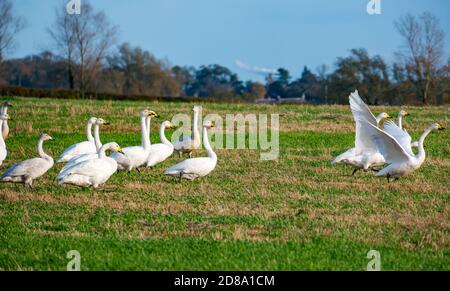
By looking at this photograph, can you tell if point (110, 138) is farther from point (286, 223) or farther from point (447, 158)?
point (286, 223)

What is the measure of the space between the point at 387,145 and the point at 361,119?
0.73 meters

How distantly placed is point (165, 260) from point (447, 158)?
510 inches

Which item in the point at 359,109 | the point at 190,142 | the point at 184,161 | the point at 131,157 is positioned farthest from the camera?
the point at 190,142

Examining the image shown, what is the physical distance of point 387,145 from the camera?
14.4 metres

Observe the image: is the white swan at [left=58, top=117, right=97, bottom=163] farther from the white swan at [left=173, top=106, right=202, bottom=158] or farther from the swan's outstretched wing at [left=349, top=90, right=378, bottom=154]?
the swan's outstretched wing at [left=349, top=90, right=378, bottom=154]

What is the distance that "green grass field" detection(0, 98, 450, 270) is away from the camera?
8828 mm

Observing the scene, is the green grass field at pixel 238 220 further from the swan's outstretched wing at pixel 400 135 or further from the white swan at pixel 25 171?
Result: the swan's outstretched wing at pixel 400 135

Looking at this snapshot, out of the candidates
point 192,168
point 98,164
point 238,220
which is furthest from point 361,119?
point 98,164

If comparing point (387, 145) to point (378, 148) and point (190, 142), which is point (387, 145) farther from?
point (190, 142)

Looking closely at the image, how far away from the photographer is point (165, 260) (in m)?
8.71

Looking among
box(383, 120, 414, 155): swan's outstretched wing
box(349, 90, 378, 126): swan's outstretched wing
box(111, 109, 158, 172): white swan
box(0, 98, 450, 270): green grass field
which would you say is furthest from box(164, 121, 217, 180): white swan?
box(383, 120, 414, 155): swan's outstretched wing
